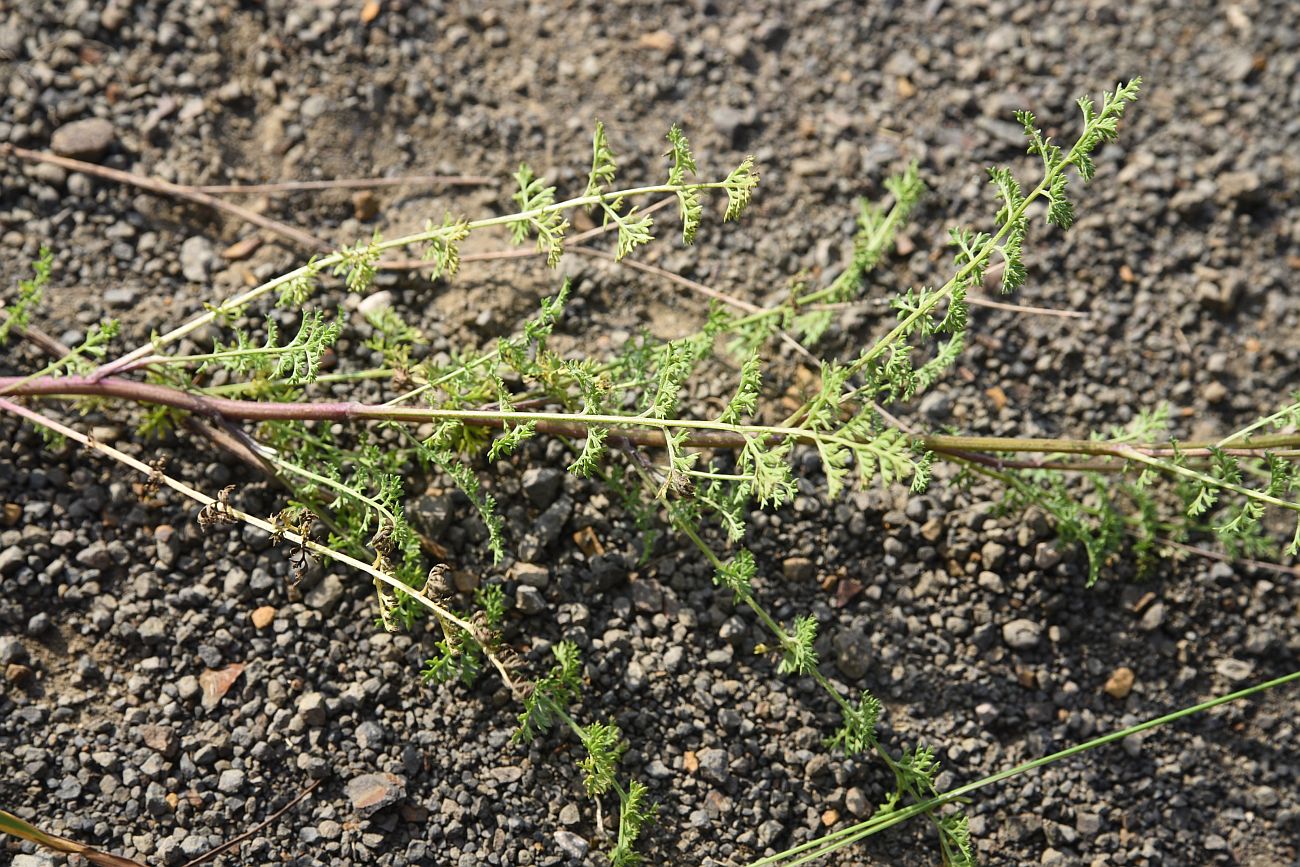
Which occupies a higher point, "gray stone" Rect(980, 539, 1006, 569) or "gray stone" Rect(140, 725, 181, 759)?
"gray stone" Rect(980, 539, 1006, 569)

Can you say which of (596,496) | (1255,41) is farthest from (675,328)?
(1255,41)

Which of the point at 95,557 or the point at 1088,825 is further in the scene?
the point at 1088,825

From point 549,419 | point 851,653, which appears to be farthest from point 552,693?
point 851,653

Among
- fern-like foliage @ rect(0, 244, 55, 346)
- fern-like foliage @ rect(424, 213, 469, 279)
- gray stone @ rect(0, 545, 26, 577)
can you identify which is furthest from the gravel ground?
fern-like foliage @ rect(424, 213, 469, 279)

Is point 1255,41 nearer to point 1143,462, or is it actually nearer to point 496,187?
point 1143,462

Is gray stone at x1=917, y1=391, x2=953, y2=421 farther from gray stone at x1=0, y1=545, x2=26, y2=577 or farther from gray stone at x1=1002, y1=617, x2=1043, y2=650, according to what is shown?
gray stone at x1=0, y1=545, x2=26, y2=577

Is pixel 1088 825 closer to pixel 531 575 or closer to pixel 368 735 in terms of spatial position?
pixel 531 575
